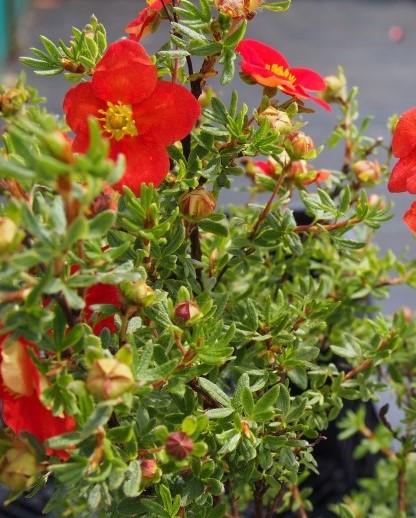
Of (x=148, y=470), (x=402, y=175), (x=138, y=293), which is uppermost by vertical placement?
(x=402, y=175)

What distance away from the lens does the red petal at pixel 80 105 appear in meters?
0.55

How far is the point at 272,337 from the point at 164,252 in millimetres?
127

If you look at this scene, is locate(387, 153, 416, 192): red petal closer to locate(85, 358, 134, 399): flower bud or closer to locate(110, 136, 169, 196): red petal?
locate(110, 136, 169, 196): red petal

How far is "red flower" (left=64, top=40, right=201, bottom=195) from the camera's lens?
0.53m

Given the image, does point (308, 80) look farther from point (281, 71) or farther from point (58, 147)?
point (58, 147)

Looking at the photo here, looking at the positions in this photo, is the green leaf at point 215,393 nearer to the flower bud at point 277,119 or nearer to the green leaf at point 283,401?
the green leaf at point 283,401

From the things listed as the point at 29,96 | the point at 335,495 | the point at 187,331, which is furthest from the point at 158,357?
the point at 335,495

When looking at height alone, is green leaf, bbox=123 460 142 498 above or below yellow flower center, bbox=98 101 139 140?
below

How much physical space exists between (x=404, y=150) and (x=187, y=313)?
9.4 inches

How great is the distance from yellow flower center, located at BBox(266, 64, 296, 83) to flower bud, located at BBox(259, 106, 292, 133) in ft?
0.21

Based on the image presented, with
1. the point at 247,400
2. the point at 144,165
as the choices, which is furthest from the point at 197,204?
the point at 247,400

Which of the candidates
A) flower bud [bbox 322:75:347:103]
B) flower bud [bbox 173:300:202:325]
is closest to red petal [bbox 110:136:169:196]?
flower bud [bbox 173:300:202:325]

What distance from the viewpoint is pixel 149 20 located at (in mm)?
588

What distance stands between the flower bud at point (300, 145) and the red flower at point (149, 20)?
0.14 meters
